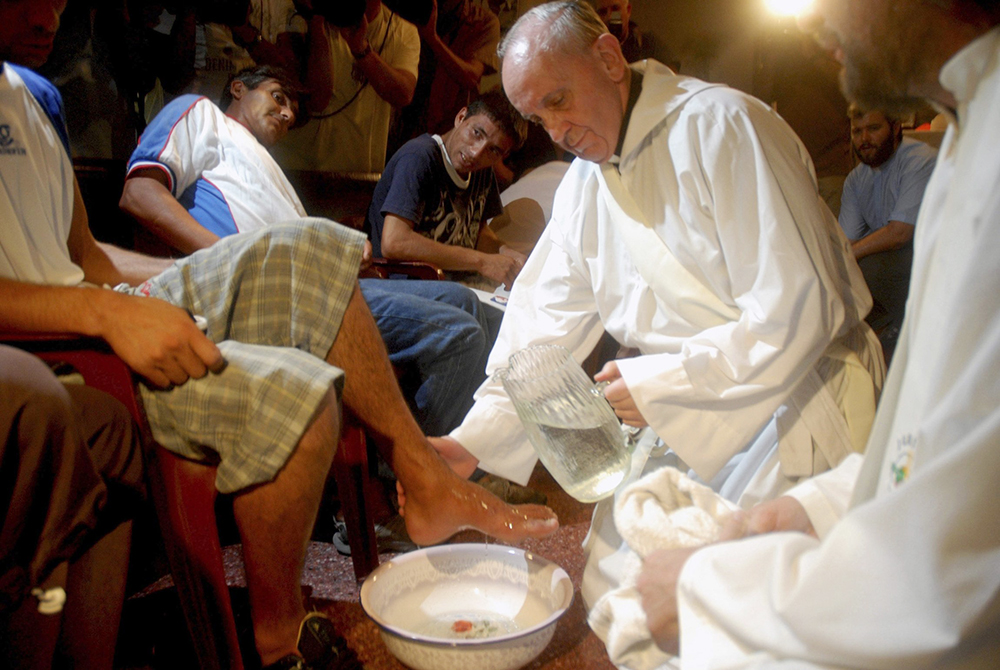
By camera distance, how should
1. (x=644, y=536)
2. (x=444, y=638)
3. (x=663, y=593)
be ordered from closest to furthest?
1. (x=663, y=593)
2. (x=644, y=536)
3. (x=444, y=638)

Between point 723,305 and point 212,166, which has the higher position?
point 723,305

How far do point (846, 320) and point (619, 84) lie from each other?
2.27 ft

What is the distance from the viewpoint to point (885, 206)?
4.25m

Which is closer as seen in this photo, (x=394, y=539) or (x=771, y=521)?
(x=771, y=521)

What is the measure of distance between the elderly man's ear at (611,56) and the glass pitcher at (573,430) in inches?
27.1

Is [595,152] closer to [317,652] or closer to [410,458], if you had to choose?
[410,458]

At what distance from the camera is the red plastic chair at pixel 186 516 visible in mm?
1191

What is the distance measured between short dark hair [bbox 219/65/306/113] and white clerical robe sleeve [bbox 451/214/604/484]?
1457 millimetres

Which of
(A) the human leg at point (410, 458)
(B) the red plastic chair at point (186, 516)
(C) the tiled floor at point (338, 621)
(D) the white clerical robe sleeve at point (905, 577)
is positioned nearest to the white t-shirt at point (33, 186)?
(B) the red plastic chair at point (186, 516)

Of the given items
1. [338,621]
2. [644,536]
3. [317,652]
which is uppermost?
[644,536]

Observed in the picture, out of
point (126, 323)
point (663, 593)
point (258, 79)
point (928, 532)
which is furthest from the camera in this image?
point (258, 79)

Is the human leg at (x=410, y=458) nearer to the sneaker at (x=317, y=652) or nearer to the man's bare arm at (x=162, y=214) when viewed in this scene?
the sneaker at (x=317, y=652)

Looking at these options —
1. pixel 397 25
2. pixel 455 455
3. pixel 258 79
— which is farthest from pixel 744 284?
pixel 397 25

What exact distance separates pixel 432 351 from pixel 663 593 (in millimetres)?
1429
